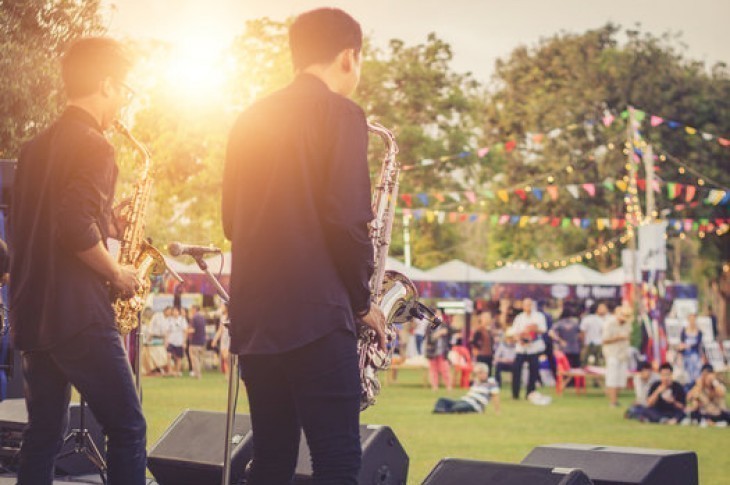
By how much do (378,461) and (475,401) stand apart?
10.6m

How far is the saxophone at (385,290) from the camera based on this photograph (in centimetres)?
435

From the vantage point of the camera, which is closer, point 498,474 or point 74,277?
point 74,277

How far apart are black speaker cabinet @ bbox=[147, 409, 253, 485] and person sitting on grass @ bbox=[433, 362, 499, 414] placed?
9653mm

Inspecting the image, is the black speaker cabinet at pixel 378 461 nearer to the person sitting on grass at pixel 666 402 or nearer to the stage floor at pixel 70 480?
the stage floor at pixel 70 480

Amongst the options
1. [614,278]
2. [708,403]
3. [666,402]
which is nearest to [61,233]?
[708,403]

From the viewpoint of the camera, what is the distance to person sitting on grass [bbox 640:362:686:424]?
48.2 ft

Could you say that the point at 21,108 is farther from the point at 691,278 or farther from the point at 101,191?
the point at 691,278

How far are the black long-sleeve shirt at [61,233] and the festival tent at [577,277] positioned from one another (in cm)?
2404

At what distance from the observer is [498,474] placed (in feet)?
14.9

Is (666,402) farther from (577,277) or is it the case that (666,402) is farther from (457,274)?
(577,277)

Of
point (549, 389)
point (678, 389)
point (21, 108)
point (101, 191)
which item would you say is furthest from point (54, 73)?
point (549, 389)

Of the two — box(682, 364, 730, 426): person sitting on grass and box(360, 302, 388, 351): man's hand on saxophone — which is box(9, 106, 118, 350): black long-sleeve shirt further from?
box(682, 364, 730, 426): person sitting on grass

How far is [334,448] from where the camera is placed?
327 centimetres

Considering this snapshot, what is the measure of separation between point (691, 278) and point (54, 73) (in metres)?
37.4
